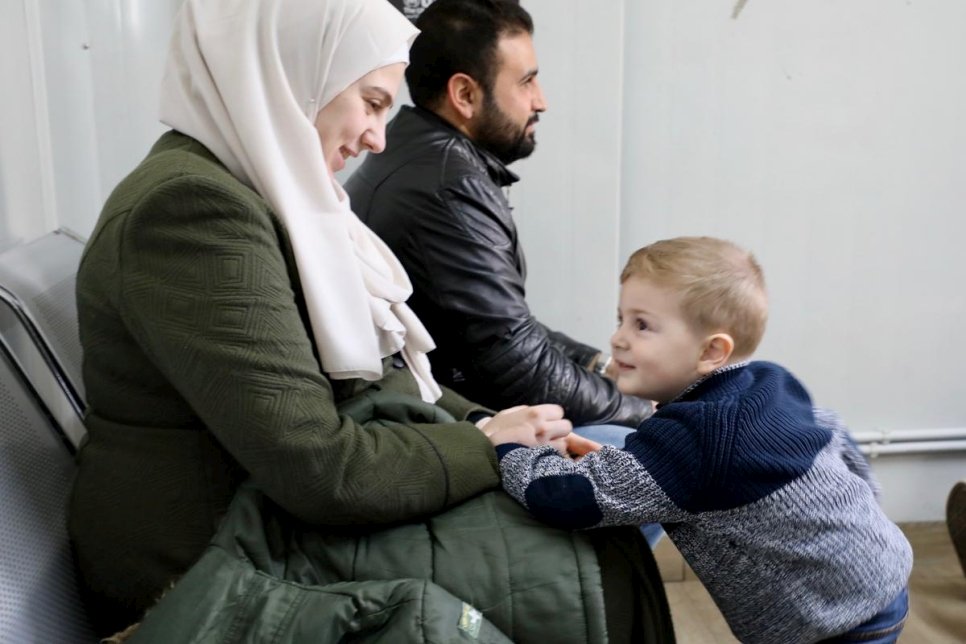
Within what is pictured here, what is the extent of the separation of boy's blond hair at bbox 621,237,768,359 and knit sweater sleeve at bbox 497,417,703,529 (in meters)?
0.21

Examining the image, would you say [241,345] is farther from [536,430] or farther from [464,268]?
[464,268]

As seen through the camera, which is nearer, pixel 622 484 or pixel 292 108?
pixel 622 484

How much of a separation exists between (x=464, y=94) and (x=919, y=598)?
5.60ft

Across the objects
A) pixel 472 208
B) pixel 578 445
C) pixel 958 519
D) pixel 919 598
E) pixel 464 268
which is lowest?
pixel 919 598

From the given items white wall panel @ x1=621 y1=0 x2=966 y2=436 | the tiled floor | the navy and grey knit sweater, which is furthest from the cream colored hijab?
white wall panel @ x1=621 y1=0 x2=966 y2=436

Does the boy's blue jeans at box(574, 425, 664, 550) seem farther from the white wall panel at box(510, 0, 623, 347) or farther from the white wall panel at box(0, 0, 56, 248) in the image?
the white wall panel at box(0, 0, 56, 248)

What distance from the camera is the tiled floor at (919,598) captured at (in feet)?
7.75

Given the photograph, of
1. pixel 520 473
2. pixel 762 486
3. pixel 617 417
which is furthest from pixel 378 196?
pixel 762 486

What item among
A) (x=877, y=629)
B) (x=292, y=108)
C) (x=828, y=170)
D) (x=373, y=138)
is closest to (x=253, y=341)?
(x=292, y=108)

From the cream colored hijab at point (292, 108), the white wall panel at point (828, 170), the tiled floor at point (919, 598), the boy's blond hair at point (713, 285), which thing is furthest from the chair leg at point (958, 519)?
the cream colored hijab at point (292, 108)

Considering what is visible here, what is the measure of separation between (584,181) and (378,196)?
30.0 inches

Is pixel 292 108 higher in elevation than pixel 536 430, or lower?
higher

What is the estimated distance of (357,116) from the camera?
4.80 feet

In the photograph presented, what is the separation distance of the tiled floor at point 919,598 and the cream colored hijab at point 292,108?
1286 millimetres
